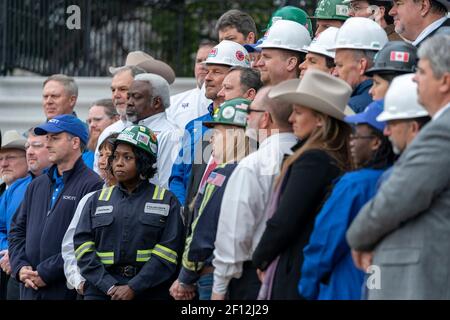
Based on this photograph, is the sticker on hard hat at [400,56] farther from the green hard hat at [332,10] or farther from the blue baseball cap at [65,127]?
the blue baseball cap at [65,127]

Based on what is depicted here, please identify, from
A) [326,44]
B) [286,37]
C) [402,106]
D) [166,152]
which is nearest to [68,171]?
[166,152]

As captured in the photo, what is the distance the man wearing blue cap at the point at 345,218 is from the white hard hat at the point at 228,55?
3337 mm

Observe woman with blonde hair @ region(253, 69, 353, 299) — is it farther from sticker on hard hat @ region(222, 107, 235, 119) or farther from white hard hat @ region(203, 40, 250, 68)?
white hard hat @ region(203, 40, 250, 68)

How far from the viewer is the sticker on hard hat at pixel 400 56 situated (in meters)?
7.48

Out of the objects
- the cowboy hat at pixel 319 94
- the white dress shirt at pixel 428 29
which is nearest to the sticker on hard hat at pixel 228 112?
the cowboy hat at pixel 319 94

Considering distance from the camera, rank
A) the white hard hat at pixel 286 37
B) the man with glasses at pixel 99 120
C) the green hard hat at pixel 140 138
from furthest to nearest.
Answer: the man with glasses at pixel 99 120 → the white hard hat at pixel 286 37 → the green hard hat at pixel 140 138

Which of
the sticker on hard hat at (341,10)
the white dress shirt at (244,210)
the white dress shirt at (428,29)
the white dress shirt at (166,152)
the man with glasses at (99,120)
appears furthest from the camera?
the man with glasses at (99,120)

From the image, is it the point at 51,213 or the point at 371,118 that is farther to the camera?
the point at 51,213

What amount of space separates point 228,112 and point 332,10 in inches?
95.2

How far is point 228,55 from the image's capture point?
9930 millimetres

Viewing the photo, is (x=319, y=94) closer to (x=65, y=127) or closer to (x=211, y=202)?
(x=211, y=202)

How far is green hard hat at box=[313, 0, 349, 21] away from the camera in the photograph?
10039 millimetres

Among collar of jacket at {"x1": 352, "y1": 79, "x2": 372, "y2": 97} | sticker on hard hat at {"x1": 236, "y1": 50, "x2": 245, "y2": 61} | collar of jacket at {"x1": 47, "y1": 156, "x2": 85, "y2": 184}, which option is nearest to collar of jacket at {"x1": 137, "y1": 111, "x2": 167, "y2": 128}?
collar of jacket at {"x1": 47, "y1": 156, "x2": 85, "y2": 184}
